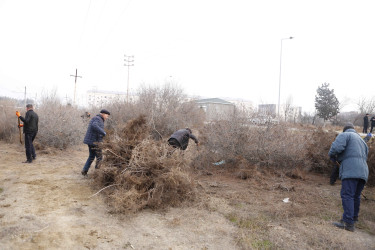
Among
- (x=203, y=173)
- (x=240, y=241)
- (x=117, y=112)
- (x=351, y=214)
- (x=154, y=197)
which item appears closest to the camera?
(x=240, y=241)

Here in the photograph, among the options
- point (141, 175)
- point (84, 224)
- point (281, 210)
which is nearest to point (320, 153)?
point (281, 210)

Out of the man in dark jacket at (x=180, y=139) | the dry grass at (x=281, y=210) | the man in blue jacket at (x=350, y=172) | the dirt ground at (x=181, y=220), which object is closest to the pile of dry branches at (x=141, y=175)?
the dirt ground at (x=181, y=220)

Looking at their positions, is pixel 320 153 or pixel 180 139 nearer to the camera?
pixel 180 139

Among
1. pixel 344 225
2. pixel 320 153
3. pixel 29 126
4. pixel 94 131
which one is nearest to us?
pixel 344 225

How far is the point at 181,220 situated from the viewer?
12.5 ft

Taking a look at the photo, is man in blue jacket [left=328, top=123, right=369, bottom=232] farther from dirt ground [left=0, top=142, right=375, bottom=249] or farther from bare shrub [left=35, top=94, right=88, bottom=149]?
bare shrub [left=35, top=94, right=88, bottom=149]

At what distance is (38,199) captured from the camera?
4.25 meters

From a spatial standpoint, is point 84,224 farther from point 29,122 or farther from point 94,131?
point 29,122

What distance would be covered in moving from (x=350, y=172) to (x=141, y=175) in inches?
137

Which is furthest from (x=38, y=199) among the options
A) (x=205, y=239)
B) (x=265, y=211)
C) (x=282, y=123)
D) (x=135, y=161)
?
(x=282, y=123)

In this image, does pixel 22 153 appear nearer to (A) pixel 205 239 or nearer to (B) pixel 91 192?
(B) pixel 91 192

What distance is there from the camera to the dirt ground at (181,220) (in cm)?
312

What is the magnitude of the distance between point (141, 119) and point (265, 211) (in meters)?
3.23

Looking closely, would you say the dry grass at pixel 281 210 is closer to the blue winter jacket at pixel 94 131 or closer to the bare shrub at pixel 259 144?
the bare shrub at pixel 259 144
